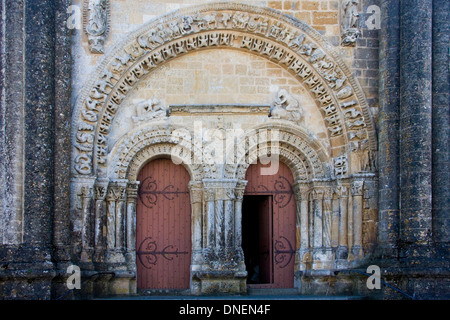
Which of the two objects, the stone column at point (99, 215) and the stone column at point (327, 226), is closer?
the stone column at point (99, 215)

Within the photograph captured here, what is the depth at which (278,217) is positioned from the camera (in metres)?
13.5

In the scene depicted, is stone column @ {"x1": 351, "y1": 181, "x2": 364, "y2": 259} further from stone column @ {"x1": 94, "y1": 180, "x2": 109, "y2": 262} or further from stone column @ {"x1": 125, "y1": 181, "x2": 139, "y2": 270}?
stone column @ {"x1": 94, "y1": 180, "x2": 109, "y2": 262}

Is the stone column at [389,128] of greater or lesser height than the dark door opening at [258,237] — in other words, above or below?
above

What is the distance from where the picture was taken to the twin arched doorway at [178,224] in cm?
1309

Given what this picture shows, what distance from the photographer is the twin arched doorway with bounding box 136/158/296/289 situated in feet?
42.9

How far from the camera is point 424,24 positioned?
1223 centimetres

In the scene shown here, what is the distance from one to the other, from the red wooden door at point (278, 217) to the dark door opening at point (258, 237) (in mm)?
17

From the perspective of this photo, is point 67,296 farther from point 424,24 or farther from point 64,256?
point 424,24

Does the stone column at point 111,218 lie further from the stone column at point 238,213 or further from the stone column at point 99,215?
the stone column at point 238,213

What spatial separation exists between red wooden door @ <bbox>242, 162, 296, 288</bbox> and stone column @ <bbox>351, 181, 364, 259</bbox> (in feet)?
3.69

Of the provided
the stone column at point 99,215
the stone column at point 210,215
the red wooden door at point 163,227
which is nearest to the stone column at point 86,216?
the stone column at point 99,215

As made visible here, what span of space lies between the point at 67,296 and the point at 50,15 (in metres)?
4.32

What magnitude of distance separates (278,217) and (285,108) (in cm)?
188

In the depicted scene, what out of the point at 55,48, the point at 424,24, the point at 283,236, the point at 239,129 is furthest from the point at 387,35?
the point at 55,48
